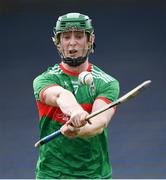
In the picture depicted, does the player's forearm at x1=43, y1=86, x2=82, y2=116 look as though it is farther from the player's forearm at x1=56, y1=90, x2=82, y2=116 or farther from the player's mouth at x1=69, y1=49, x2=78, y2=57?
the player's mouth at x1=69, y1=49, x2=78, y2=57

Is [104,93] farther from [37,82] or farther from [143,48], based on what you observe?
[143,48]

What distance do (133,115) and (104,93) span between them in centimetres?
346

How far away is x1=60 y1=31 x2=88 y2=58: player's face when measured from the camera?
5969 mm

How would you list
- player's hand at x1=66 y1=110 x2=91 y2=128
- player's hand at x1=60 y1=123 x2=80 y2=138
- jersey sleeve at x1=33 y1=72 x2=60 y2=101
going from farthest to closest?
1. jersey sleeve at x1=33 y1=72 x2=60 y2=101
2. player's hand at x1=60 y1=123 x2=80 y2=138
3. player's hand at x1=66 y1=110 x2=91 y2=128

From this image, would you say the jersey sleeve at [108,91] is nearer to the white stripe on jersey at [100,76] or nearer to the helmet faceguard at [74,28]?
the white stripe on jersey at [100,76]

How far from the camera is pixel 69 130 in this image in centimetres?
564

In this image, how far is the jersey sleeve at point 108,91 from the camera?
19.6 feet

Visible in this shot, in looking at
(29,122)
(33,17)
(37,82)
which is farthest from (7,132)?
(37,82)

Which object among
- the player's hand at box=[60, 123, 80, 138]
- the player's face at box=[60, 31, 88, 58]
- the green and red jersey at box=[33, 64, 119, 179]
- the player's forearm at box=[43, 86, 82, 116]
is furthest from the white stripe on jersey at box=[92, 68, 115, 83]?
the player's hand at box=[60, 123, 80, 138]

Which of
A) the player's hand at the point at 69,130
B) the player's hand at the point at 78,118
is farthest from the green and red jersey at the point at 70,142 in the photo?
the player's hand at the point at 78,118

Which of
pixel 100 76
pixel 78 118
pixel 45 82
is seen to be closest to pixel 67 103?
pixel 78 118

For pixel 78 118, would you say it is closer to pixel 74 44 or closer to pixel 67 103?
pixel 67 103

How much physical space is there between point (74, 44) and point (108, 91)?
0.31 m

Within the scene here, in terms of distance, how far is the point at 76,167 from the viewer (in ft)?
19.6
